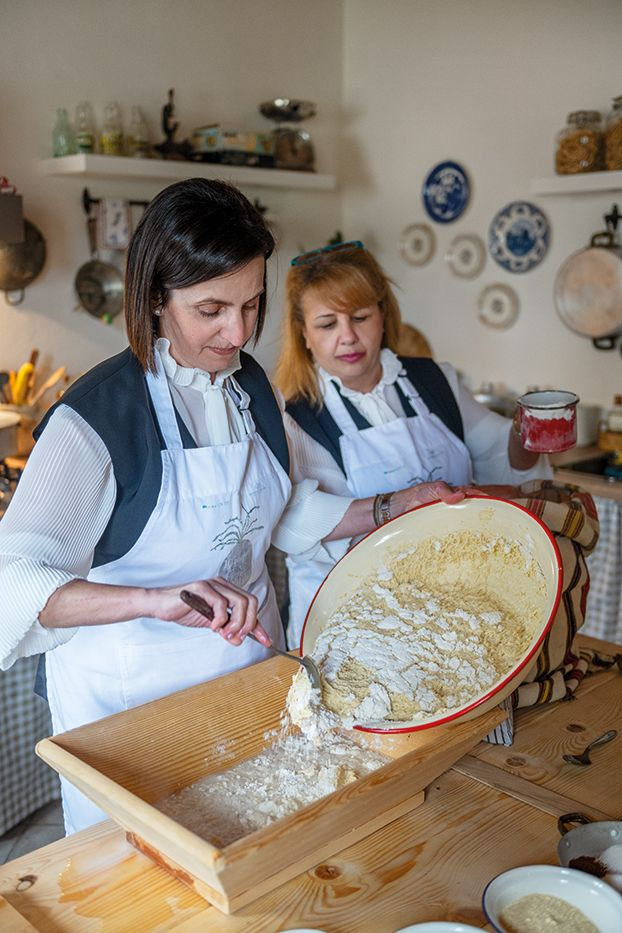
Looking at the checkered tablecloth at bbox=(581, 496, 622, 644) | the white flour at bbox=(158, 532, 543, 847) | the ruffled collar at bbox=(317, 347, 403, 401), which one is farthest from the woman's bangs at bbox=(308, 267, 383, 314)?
the checkered tablecloth at bbox=(581, 496, 622, 644)

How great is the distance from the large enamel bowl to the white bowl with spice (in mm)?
374

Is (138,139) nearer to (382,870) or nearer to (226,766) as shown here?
(226,766)

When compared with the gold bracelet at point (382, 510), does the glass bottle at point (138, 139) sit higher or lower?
higher

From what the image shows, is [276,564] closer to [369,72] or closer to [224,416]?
[224,416]

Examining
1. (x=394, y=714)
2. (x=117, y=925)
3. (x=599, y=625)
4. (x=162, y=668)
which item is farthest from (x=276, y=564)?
(x=117, y=925)

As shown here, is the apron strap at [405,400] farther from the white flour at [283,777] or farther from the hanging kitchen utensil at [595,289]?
the hanging kitchen utensil at [595,289]

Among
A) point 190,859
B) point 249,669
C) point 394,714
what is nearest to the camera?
point 190,859

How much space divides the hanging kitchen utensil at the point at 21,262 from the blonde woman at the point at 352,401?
1732 mm

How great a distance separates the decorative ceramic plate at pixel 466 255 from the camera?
411cm

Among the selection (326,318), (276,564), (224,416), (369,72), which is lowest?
(276,564)

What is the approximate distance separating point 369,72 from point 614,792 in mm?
4021

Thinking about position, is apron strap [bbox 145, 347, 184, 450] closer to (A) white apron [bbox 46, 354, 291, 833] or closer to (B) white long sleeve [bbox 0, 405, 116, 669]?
(A) white apron [bbox 46, 354, 291, 833]

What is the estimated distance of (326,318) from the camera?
6.59 feet

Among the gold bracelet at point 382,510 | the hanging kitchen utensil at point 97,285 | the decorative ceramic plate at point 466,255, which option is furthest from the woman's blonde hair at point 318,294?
the decorative ceramic plate at point 466,255
